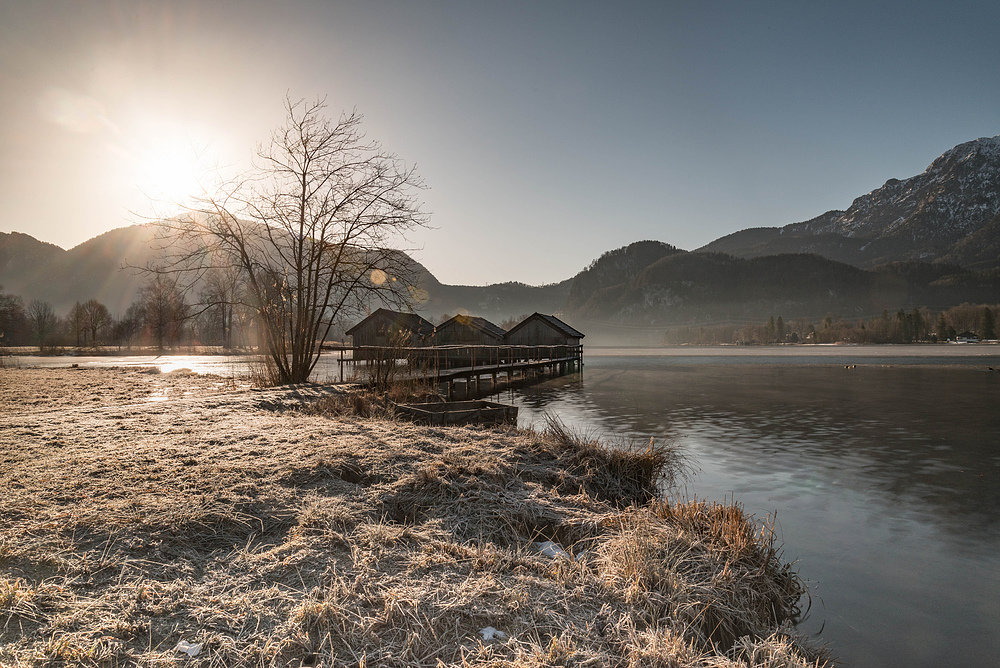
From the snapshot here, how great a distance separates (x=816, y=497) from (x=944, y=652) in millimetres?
4472

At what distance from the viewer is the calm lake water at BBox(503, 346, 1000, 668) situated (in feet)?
14.4

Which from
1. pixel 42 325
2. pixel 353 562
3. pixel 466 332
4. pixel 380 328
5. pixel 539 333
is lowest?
pixel 353 562

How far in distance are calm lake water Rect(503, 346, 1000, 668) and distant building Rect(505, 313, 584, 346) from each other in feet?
96.0

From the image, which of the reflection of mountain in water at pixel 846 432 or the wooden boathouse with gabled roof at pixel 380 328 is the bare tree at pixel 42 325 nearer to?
the wooden boathouse with gabled roof at pixel 380 328

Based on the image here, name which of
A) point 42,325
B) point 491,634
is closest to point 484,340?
point 491,634

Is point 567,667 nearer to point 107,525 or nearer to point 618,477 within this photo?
point 107,525

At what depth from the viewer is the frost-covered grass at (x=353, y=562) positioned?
2.88 metres

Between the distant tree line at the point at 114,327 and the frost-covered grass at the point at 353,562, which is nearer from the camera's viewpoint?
the frost-covered grass at the point at 353,562

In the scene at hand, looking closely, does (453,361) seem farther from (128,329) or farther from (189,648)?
(128,329)

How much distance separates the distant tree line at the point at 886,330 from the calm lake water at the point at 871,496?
128m

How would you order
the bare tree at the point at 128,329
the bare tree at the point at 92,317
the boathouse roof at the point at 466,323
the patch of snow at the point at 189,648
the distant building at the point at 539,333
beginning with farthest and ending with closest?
the bare tree at the point at 128,329, the bare tree at the point at 92,317, the distant building at the point at 539,333, the boathouse roof at the point at 466,323, the patch of snow at the point at 189,648

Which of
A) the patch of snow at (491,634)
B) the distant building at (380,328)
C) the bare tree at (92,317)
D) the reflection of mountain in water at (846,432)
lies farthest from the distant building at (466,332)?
the bare tree at (92,317)

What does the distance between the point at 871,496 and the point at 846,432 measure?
6.98 meters

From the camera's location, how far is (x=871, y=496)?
8.27 metres
